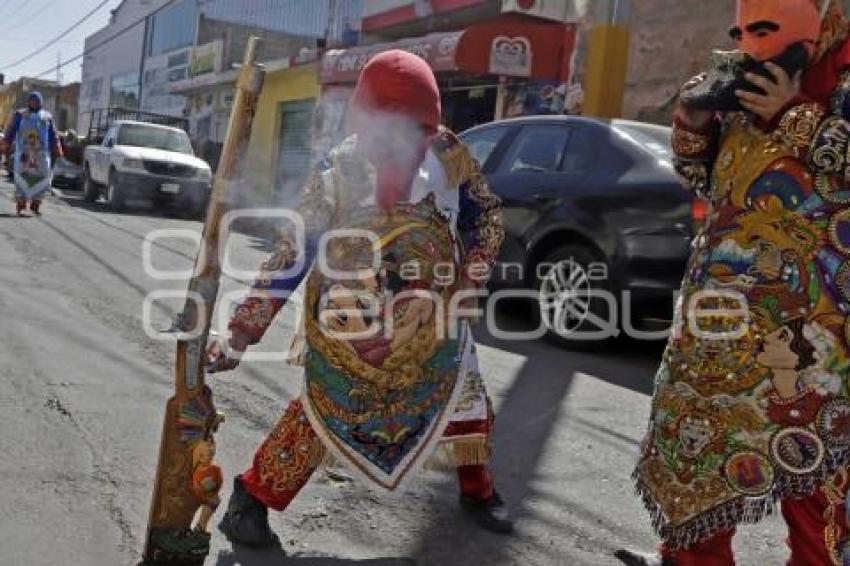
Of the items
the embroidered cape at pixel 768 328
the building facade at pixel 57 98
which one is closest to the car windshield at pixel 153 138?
the embroidered cape at pixel 768 328

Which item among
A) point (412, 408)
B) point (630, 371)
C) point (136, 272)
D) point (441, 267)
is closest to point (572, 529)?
point (412, 408)

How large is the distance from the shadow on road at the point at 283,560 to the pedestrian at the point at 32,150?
1101 cm

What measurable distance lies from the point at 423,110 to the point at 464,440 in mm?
1053

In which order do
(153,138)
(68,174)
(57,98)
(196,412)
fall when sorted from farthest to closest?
(57,98)
(68,174)
(153,138)
(196,412)

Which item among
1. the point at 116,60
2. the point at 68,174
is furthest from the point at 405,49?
the point at 116,60

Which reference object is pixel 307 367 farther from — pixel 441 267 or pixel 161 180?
pixel 161 180

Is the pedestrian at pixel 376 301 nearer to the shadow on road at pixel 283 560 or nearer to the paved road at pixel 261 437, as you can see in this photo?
the shadow on road at pixel 283 560

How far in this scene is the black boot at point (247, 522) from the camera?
2.83m

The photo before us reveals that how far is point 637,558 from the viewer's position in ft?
9.31

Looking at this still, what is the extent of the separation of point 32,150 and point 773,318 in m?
12.4

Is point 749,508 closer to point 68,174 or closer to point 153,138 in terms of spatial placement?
point 153,138

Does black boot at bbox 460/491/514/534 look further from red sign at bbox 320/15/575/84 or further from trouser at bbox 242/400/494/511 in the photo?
red sign at bbox 320/15/575/84

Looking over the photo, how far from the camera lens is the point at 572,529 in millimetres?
3240

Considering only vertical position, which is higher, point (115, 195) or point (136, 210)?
point (115, 195)
